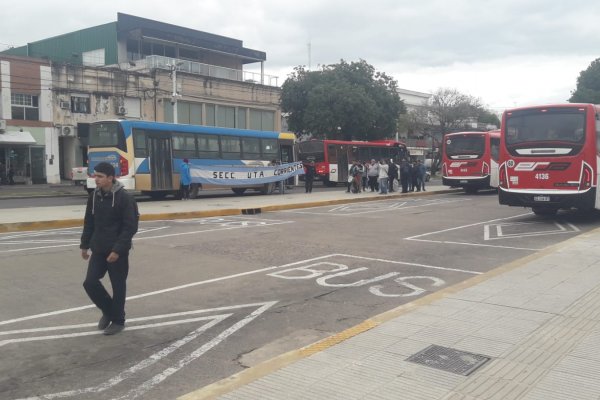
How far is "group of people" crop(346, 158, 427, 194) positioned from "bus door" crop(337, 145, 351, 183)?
7.00m

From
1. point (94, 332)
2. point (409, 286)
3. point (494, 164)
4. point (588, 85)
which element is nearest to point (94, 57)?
point (494, 164)

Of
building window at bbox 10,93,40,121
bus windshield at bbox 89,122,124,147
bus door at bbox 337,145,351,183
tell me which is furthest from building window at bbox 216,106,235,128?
bus windshield at bbox 89,122,124,147

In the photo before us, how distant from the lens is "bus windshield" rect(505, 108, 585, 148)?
48.7 feet

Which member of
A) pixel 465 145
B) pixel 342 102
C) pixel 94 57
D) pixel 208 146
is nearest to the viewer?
pixel 208 146

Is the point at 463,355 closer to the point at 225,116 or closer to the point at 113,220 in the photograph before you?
the point at 113,220

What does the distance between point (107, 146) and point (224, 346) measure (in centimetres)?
1799

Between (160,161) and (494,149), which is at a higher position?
(494,149)

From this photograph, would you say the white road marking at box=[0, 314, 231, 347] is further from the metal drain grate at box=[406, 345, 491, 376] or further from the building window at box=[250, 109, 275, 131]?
the building window at box=[250, 109, 275, 131]

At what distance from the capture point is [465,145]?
28234mm

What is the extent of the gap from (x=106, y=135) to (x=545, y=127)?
51.1 ft

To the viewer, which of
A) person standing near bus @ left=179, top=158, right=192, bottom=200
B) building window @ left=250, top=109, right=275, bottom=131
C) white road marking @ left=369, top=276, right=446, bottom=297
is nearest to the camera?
white road marking @ left=369, top=276, right=446, bottom=297

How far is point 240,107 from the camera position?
4469cm

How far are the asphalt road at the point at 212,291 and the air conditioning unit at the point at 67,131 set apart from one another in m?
22.6

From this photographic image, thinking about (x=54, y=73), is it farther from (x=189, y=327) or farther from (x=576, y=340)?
(x=576, y=340)
